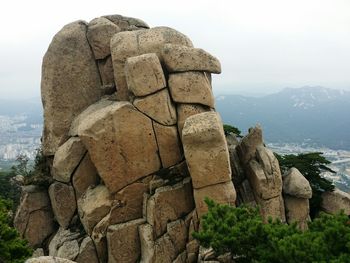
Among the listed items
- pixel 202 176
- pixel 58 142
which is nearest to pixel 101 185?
pixel 58 142

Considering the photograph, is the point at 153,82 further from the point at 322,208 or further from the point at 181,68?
the point at 322,208

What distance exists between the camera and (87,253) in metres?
22.3

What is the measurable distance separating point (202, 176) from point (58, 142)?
9.81m

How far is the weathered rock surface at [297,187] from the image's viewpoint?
2420 centimetres

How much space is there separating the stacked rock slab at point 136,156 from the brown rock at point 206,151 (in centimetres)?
5

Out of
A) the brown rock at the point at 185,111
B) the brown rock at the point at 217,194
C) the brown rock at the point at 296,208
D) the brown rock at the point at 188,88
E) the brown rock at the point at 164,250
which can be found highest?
the brown rock at the point at 188,88

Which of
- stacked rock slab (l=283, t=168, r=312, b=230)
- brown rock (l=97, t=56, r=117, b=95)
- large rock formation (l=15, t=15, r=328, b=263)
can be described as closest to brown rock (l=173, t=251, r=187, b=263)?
large rock formation (l=15, t=15, r=328, b=263)

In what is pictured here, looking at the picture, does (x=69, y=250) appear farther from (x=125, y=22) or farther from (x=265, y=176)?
(x=125, y=22)

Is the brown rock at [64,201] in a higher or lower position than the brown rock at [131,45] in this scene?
lower

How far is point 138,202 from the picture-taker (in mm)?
22750

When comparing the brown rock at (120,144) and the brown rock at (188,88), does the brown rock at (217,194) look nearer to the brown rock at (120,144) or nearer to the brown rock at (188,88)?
the brown rock at (120,144)

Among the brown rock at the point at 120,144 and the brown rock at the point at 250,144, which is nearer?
the brown rock at the point at 120,144

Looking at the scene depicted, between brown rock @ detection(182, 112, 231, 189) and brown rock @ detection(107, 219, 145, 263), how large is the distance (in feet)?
14.7

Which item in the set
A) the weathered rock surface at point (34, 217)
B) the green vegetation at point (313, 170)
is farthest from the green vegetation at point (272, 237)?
the green vegetation at point (313, 170)
